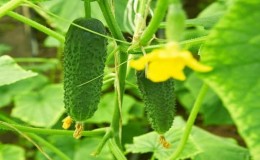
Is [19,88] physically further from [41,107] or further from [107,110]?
[107,110]

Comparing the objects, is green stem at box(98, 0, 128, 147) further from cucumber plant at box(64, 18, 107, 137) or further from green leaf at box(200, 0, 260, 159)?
green leaf at box(200, 0, 260, 159)

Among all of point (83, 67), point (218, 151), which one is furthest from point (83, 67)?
point (218, 151)

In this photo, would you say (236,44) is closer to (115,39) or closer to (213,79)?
(213,79)

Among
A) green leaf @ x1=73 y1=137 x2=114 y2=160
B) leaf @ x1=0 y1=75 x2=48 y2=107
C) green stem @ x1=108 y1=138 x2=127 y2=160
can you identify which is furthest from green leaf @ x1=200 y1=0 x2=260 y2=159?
leaf @ x1=0 y1=75 x2=48 y2=107

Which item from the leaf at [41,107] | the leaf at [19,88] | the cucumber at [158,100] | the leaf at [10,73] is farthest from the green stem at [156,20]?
the leaf at [19,88]

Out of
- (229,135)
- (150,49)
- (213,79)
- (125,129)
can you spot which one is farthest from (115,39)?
(229,135)
